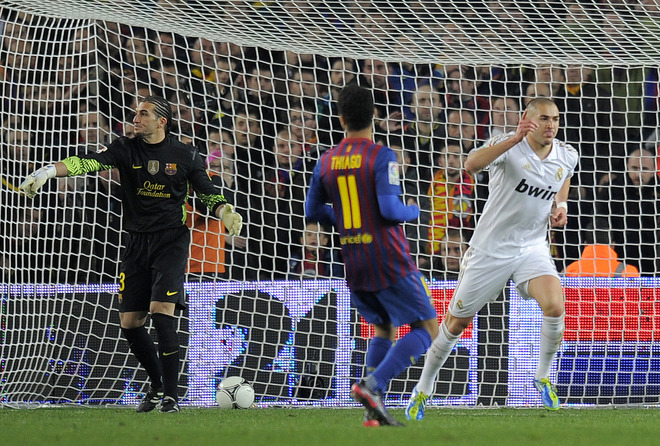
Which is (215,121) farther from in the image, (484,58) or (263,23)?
(484,58)

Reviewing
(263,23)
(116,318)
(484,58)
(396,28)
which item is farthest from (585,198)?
(116,318)

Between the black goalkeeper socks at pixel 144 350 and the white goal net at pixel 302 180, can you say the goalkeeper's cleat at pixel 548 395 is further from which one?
the black goalkeeper socks at pixel 144 350

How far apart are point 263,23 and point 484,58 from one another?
165 centimetres

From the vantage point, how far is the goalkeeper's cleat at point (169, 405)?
5824mm

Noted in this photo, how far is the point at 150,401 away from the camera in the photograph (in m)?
6.07

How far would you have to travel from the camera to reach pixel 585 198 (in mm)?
8320

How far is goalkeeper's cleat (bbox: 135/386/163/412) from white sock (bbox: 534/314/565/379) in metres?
2.27

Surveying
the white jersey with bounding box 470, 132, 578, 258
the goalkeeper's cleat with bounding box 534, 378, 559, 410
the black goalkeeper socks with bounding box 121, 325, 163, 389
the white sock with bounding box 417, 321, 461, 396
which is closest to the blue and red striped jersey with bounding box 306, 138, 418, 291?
the white sock with bounding box 417, 321, 461, 396

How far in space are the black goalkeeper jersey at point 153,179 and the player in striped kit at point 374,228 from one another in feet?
5.33

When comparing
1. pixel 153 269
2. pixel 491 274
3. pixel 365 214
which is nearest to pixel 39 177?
pixel 153 269

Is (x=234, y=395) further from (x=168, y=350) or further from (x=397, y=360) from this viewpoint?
(x=397, y=360)

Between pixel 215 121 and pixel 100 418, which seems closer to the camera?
pixel 100 418

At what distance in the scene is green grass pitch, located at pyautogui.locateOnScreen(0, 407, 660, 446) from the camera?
3879 mm

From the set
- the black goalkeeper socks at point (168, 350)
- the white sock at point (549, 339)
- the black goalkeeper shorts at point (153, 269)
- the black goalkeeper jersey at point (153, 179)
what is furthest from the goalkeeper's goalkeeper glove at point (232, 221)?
the white sock at point (549, 339)
